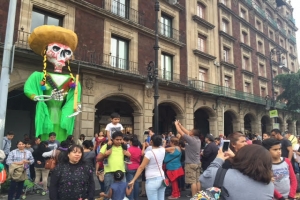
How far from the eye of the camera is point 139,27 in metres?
14.8

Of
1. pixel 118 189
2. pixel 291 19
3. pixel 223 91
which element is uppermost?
pixel 291 19

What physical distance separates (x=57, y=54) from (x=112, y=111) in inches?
306

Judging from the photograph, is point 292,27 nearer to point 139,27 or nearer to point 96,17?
point 139,27

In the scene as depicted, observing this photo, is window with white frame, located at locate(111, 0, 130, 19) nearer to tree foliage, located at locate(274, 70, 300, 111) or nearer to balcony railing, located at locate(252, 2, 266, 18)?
tree foliage, located at locate(274, 70, 300, 111)

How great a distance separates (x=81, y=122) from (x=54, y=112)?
3261mm

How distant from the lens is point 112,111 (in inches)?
623

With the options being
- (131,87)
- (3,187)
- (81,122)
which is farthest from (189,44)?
(3,187)

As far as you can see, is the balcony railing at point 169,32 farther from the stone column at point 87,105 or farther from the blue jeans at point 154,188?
the blue jeans at point 154,188

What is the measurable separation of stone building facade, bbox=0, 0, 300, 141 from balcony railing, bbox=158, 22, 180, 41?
0.06 metres

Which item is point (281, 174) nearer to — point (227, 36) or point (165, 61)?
point (165, 61)

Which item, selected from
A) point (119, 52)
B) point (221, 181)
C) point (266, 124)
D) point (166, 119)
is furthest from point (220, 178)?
point (266, 124)

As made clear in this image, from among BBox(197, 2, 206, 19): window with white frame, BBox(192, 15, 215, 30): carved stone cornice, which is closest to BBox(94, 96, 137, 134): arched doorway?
BBox(192, 15, 215, 30): carved stone cornice

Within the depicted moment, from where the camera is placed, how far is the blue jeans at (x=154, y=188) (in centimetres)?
444

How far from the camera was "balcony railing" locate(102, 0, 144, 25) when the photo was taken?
13559 millimetres
